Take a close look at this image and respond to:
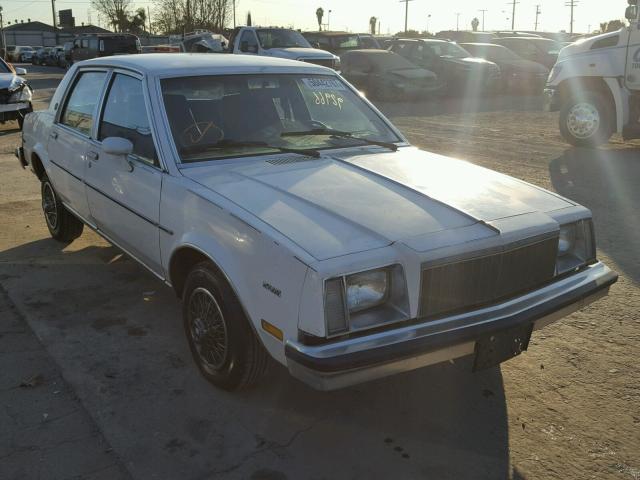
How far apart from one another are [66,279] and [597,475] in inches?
153

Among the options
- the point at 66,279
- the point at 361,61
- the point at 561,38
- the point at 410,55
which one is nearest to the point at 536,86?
the point at 410,55

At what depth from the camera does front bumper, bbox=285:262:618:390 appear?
8.33 feet

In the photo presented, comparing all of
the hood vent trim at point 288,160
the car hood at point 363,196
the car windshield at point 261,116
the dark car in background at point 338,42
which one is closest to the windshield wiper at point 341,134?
the car windshield at point 261,116

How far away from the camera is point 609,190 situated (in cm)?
777

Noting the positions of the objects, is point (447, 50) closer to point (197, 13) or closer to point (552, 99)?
point (552, 99)

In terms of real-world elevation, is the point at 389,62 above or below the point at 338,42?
below

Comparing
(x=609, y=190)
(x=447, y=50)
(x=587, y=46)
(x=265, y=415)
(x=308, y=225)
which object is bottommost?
(x=265, y=415)

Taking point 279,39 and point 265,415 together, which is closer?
point 265,415

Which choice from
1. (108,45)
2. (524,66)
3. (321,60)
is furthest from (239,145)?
(108,45)

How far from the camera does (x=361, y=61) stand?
61.7ft

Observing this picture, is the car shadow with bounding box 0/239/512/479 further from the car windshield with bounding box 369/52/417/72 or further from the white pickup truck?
the car windshield with bounding box 369/52/417/72

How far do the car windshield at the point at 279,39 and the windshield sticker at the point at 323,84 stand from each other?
557 inches

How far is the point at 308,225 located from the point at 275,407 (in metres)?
1.00

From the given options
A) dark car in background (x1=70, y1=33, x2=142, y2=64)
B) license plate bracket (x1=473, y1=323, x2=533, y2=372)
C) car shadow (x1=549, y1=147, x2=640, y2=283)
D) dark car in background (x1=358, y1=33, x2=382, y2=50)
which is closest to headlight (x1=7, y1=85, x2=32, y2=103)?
car shadow (x1=549, y1=147, x2=640, y2=283)
